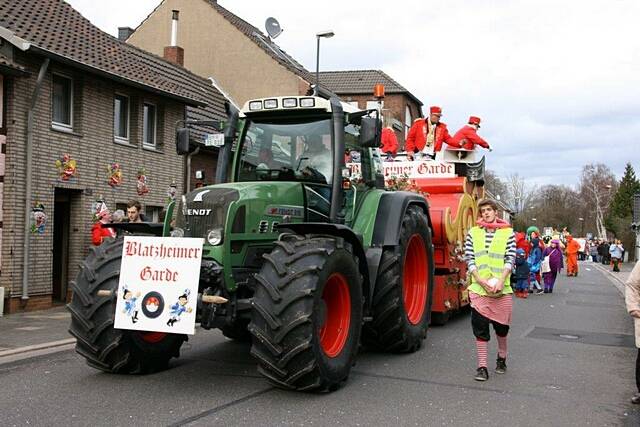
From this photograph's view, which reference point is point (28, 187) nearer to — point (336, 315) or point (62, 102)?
point (62, 102)

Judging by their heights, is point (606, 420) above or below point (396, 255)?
below

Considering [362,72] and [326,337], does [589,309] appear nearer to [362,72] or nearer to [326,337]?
[326,337]

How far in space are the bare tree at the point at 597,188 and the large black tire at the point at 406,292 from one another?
86019 millimetres

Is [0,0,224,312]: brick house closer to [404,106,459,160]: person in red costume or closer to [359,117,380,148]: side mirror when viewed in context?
[404,106,459,160]: person in red costume

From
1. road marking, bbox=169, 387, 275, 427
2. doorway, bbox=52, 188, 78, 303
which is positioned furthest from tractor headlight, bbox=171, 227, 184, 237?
doorway, bbox=52, 188, 78, 303

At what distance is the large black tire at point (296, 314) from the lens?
18.6 feet

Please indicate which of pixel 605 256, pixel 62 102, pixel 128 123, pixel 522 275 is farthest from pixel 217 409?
pixel 605 256

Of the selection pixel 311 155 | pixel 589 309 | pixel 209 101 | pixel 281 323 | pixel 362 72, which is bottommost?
pixel 589 309

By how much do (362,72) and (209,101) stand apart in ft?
88.0

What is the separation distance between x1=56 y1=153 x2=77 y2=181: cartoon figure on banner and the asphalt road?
5.57m

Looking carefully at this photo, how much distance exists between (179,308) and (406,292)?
378 centimetres

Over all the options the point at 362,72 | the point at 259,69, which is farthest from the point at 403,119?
the point at 259,69

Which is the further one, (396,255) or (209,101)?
(209,101)

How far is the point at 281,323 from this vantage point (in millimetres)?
5672
